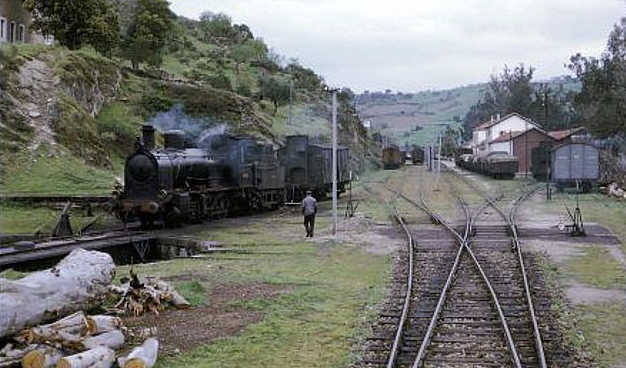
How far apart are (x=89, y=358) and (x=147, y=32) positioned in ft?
185

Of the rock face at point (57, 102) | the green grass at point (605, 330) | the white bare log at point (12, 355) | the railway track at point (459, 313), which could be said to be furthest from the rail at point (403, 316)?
the rock face at point (57, 102)

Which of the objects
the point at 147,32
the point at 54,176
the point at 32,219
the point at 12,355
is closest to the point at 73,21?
the point at 147,32

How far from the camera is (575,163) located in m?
46.1

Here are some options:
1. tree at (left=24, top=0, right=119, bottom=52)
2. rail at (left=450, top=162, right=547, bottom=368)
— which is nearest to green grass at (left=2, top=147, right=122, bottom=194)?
tree at (left=24, top=0, right=119, bottom=52)

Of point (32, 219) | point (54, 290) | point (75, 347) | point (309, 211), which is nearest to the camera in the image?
point (75, 347)

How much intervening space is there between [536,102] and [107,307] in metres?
110

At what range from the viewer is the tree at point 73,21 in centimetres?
4731

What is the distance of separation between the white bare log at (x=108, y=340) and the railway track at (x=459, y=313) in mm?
3274

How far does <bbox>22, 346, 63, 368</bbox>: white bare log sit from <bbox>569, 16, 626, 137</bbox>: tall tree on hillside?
151 feet

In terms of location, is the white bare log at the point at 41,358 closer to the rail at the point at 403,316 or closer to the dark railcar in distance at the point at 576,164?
the rail at the point at 403,316

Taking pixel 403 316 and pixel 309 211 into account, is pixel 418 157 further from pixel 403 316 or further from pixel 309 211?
pixel 403 316

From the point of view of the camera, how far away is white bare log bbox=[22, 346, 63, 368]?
30.1 feet

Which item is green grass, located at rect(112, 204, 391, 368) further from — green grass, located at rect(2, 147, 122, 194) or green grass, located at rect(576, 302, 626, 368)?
green grass, located at rect(2, 147, 122, 194)

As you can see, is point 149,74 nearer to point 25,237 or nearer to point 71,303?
point 25,237
